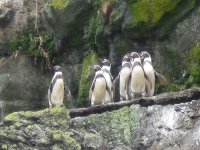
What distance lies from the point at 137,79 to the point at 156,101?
5.30 feet

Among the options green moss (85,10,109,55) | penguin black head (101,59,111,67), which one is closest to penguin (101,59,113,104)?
penguin black head (101,59,111,67)

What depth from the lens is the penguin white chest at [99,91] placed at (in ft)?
48.2

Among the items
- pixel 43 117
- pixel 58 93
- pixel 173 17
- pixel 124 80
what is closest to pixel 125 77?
pixel 124 80

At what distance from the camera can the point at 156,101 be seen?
12.6m

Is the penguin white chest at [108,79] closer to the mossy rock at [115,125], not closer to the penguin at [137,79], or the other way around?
the penguin at [137,79]

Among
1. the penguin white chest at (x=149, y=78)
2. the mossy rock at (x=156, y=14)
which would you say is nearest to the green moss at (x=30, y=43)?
the mossy rock at (x=156, y=14)

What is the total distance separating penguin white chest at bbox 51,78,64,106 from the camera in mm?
15362

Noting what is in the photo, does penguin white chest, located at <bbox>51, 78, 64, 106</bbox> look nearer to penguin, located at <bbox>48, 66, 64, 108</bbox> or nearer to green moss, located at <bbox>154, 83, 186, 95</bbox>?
penguin, located at <bbox>48, 66, 64, 108</bbox>

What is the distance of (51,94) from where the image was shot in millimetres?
15539

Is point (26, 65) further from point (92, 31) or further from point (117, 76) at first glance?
point (117, 76)

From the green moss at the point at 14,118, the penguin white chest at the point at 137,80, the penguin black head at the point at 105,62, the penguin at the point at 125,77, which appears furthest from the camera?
the penguin black head at the point at 105,62

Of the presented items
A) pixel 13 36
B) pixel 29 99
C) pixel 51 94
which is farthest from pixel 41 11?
pixel 51 94

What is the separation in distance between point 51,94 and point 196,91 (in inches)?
162

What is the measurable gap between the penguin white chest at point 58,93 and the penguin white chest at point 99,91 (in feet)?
2.73
